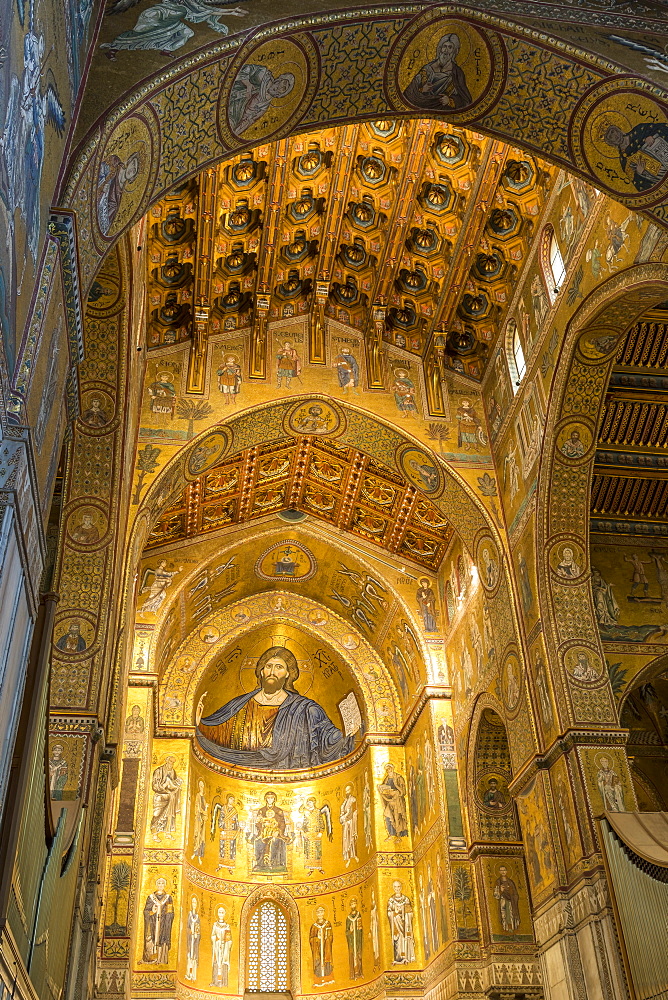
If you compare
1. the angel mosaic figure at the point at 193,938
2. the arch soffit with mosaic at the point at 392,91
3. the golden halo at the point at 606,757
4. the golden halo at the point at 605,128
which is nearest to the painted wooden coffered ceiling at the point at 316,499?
the golden halo at the point at 606,757

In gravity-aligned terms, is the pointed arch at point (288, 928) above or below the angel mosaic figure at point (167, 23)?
below

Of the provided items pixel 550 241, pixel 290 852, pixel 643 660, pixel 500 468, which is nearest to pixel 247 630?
pixel 290 852

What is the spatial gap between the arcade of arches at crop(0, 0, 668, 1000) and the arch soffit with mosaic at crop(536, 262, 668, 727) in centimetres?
5

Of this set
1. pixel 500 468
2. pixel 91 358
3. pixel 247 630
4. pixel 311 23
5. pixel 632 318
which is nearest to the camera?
pixel 311 23

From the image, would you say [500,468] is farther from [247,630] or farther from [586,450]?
[247,630]

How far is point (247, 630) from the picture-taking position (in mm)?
19750

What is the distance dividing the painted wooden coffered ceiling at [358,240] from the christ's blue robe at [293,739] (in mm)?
8870

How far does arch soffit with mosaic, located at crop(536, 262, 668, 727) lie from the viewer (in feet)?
37.4

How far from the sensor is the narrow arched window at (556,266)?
1224cm

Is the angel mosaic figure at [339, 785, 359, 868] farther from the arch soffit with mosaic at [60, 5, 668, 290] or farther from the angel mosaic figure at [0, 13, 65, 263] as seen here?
the angel mosaic figure at [0, 13, 65, 263]

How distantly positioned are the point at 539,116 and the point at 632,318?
3615 millimetres

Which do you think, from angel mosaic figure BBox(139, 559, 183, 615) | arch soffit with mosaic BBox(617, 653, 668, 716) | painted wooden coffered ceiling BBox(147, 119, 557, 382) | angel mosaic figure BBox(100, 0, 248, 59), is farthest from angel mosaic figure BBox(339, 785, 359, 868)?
angel mosaic figure BBox(100, 0, 248, 59)

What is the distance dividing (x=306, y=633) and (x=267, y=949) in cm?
630

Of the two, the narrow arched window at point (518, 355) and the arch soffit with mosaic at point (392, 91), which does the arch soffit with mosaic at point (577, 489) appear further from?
the arch soffit with mosaic at point (392, 91)
